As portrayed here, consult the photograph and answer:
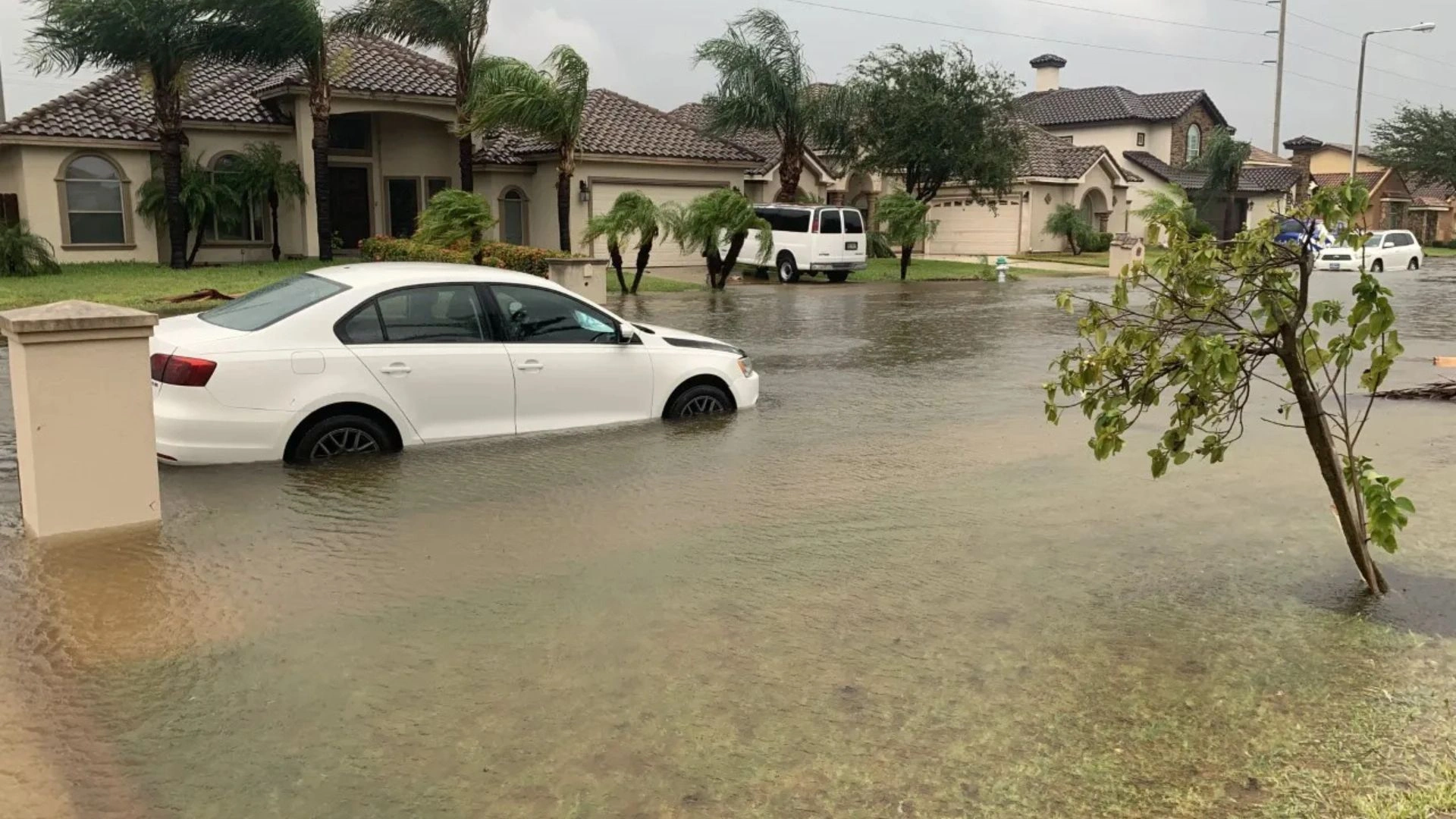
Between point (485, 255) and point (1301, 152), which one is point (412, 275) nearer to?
point (485, 255)

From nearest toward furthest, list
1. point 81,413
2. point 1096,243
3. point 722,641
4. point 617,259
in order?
1. point 722,641
2. point 81,413
3. point 617,259
4. point 1096,243

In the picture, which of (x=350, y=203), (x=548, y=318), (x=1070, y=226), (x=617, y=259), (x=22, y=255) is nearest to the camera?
(x=548, y=318)

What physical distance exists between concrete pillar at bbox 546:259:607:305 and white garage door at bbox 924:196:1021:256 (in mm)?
26912

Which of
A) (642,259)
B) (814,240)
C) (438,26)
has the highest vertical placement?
(438,26)

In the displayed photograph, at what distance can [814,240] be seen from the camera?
1178 inches

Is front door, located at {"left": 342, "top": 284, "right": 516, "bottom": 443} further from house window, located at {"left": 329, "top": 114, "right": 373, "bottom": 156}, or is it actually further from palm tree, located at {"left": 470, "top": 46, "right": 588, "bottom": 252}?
house window, located at {"left": 329, "top": 114, "right": 373, "bottom": 156}

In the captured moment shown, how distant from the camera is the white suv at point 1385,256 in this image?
38406mm

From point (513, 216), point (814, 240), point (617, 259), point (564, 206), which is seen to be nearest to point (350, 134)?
point (513, 216)

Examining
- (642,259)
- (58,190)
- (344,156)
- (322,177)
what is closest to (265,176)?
(322,177)

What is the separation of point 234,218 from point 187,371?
22509mm

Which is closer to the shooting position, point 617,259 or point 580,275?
point 580,275

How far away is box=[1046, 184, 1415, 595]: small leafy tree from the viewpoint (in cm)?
502

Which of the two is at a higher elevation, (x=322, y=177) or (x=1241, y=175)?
(x=1241, y=175)

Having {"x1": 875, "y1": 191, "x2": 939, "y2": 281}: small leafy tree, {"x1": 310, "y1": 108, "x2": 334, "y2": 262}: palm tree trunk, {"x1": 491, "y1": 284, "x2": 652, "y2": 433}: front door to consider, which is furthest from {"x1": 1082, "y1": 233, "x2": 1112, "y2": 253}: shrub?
{"x1": 491, "y1": 284, "x2": 652, "y2": 433}: front door
